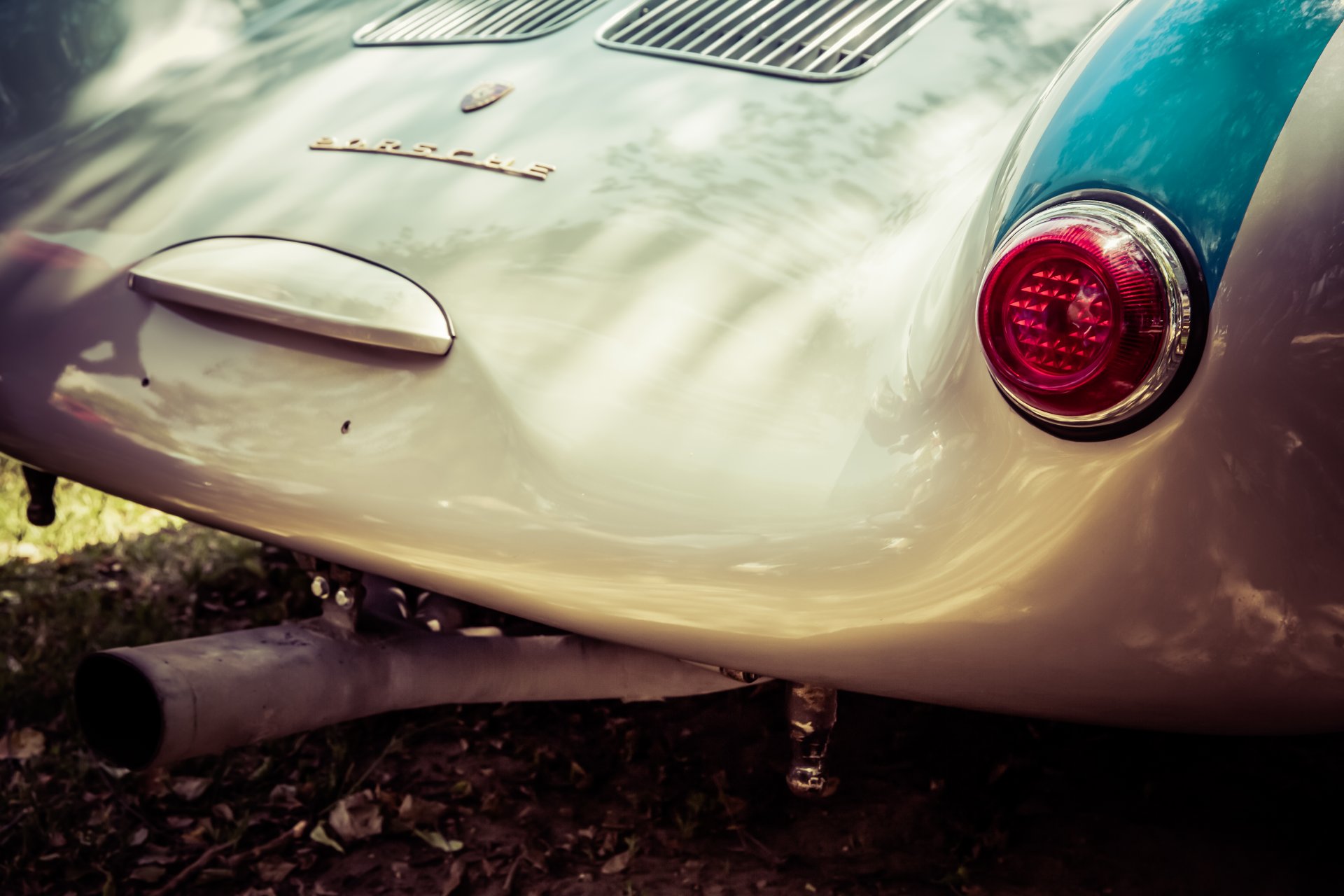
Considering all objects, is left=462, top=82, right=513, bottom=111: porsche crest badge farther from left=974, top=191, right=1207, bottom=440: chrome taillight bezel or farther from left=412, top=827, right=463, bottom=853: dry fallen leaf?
left=412, top=827, right=463, bottom=853: dry fallen leaf

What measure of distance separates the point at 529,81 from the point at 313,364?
2.18 feet

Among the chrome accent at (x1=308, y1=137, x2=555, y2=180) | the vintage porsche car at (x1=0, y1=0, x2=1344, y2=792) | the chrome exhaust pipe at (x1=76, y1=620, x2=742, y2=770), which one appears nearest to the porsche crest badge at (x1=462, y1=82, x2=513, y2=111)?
the vintage porsche car at (x1=0, y1=0, x2=1344, y2=792)

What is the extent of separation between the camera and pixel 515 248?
1.77 m

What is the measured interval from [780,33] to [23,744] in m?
2.24

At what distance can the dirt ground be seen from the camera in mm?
2186

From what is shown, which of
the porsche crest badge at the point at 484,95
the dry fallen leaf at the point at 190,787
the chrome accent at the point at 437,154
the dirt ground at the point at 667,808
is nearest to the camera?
the chrome accent at the point at 437,154

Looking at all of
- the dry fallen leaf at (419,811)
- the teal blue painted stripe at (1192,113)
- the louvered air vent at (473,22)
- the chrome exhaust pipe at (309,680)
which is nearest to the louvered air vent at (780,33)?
the louvered air vent at (473,22)

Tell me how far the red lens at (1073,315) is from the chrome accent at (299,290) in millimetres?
794

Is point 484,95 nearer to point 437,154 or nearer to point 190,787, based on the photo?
point 437,154

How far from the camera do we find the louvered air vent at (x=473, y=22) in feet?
7.42

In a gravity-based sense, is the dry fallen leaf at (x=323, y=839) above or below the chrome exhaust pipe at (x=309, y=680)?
below

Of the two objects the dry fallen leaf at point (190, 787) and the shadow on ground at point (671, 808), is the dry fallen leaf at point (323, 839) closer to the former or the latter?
the shadow on ground at point (671, 808)

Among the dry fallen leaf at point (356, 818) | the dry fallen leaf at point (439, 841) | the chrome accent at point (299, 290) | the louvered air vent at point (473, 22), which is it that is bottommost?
the dry fallen leaf at point (356, 818)

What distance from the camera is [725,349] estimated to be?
160cm
